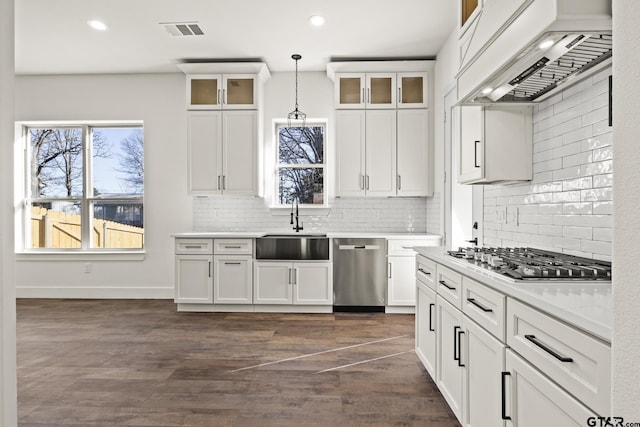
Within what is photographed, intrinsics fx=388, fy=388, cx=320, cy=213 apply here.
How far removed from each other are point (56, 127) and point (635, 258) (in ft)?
21.1

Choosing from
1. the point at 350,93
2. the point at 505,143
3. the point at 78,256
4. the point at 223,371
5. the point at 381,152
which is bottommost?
the point at 223,371

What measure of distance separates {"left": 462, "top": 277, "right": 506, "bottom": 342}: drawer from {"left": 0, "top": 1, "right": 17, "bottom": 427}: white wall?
1904mm

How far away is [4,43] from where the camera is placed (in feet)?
4.87

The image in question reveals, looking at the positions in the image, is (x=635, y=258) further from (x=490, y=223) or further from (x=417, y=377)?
(x=490, y=223)

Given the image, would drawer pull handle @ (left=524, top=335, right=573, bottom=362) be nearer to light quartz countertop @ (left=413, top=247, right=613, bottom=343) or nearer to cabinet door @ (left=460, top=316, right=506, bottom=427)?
light quartz countertop @ (left=413, top=247, right=613, bottom=343)

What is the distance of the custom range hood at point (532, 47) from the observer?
1306 mm

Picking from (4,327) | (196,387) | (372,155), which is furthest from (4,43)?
(372,155)

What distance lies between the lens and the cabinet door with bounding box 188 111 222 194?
473cm

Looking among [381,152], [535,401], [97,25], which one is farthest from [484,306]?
[97,25]

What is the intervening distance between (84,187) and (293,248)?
124 inches

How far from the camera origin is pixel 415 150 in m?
4.67

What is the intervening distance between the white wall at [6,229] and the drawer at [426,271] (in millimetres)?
2150

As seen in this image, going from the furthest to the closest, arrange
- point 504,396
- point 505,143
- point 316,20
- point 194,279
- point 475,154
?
point 194,279, point 316,20, point 475,154, point 505,143, point 504,396

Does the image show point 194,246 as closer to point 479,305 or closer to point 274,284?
point 274,284
